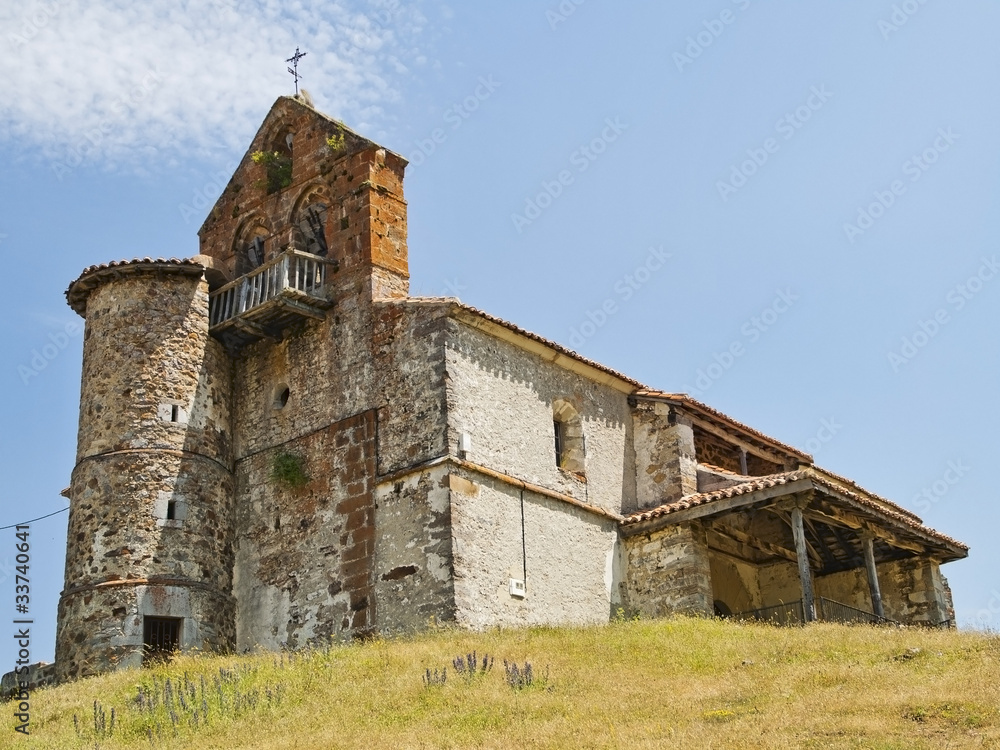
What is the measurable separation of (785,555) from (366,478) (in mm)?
9793

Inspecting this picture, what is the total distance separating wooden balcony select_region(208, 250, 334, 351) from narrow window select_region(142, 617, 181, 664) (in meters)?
5.94

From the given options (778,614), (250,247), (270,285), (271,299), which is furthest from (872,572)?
(250,247)

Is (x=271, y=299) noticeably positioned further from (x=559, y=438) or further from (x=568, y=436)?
(x=568, y=436)

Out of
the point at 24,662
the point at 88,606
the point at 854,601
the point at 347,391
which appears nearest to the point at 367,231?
the point at 347,391

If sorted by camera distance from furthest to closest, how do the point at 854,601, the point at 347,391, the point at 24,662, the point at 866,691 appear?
the point at 854,601, the point at 347,391, the point at 24,662, the point at 866,691

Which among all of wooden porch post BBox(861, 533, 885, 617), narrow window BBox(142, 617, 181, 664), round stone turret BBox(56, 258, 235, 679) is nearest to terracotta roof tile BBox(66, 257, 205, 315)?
round stone turret BBox(56, 258, 235, 679)

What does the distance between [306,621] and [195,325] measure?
6.37 m

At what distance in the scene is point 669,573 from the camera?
2514 centimetres

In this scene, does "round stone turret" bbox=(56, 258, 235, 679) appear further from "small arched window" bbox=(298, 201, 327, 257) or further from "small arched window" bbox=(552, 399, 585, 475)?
"small arched window" bbox=(552, 399, 585, 475)

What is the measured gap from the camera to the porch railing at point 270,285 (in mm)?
25344

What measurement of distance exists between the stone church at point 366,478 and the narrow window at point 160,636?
0.05 m

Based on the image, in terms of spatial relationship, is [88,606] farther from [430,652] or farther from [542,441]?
[542,441]

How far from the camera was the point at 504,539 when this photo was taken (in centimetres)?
2323

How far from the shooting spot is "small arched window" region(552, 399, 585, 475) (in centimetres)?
2603
